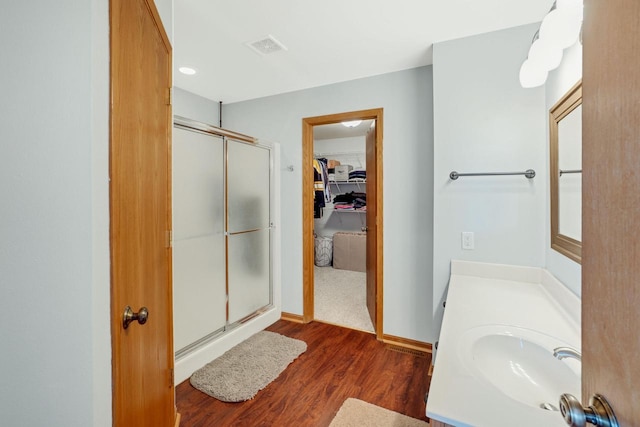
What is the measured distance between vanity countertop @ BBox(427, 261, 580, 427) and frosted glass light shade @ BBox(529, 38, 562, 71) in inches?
40.4

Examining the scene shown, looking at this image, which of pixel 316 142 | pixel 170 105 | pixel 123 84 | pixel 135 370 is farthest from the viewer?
pixel 316 142

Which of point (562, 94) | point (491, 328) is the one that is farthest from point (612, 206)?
point (562, 94)

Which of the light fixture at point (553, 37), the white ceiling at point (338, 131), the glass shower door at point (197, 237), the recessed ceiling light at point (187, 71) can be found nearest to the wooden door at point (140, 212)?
the glass shower door at point (197, 237)

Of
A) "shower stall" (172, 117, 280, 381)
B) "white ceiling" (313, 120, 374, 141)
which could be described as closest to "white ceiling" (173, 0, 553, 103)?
"shower stall" (172, 117, 280, 381)

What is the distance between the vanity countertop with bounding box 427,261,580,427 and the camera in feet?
2.23

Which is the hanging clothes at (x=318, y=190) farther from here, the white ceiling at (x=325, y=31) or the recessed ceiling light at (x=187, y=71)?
the recessed ceiling light at (x=187, y=71)

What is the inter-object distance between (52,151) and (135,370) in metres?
0.77

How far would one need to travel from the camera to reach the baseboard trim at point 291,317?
3.11 m

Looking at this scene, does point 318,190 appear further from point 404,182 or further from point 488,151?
point 488,151

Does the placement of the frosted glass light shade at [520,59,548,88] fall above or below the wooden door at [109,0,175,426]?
above

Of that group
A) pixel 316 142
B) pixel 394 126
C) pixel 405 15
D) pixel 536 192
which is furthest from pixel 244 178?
pixel 316 142

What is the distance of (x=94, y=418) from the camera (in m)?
0.77

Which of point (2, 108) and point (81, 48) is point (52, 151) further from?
point (81, 48)

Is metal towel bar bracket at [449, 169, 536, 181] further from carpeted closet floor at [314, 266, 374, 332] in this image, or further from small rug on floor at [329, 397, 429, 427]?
carpeted closet floor at [314, 266, 374, 332]
